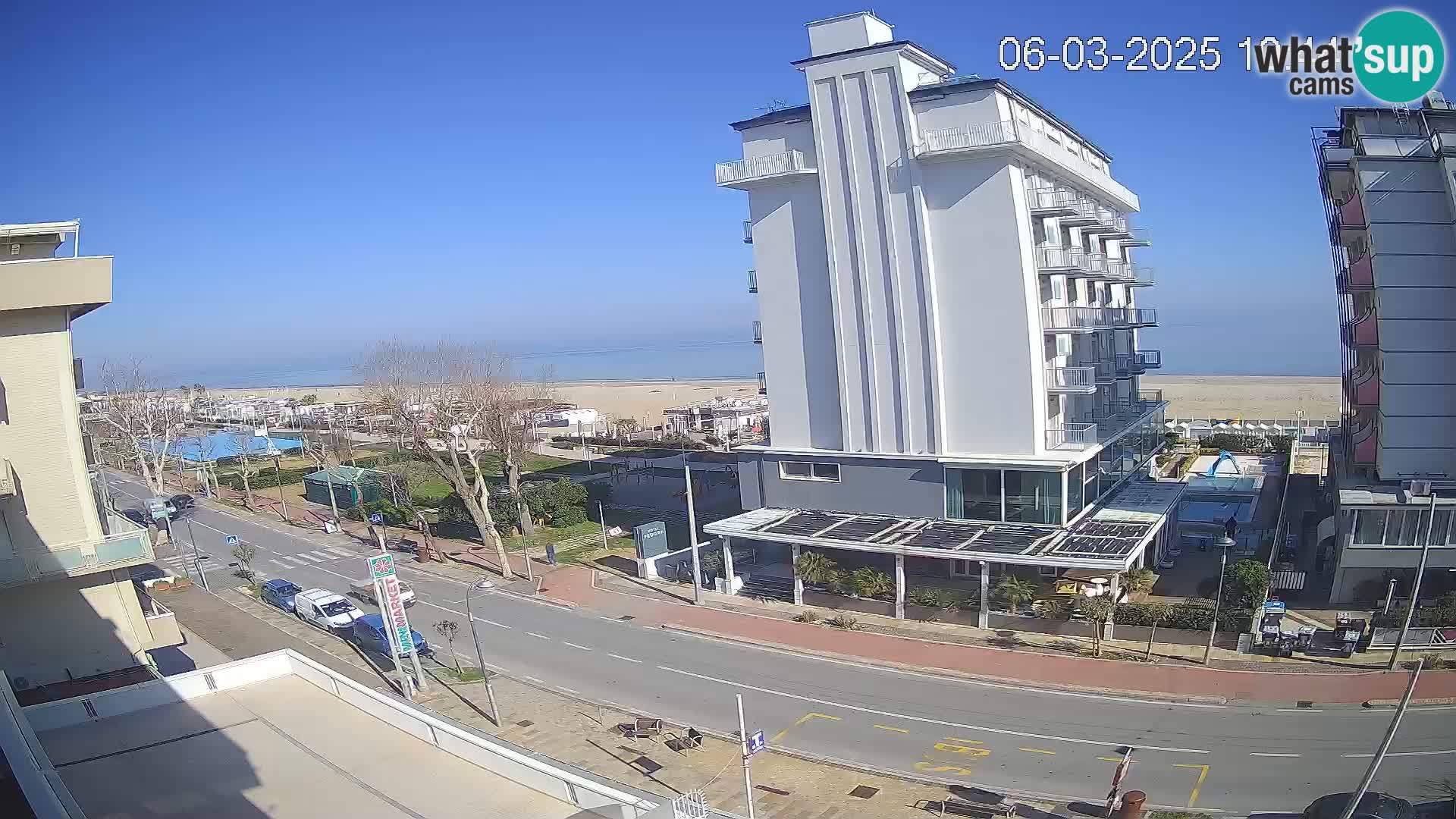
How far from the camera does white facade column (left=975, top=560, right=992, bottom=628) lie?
27.3 metres

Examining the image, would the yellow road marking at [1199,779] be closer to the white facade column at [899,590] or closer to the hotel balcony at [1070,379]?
the white facade column at [899,590]

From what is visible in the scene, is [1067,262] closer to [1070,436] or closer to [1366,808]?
[1070,436]

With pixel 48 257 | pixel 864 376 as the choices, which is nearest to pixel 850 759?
pixel 864 376

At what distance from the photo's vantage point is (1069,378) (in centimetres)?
3144

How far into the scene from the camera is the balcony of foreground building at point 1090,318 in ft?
103

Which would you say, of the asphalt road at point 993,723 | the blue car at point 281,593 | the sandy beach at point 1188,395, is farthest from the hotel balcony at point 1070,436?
the sandy beach at point 1188,395

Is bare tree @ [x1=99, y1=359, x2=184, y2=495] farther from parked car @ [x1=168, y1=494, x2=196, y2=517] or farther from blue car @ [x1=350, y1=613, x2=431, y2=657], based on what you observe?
blue car @ [x1=350, y1=613, x2=431, y2=657]

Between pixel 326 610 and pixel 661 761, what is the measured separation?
724 inches

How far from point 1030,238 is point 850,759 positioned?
718 inches

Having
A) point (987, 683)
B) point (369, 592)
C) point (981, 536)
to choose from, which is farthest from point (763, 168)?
point (369, 592)

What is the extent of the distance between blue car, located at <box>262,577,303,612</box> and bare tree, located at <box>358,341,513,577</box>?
7.88 metres

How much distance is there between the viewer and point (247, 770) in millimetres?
12570

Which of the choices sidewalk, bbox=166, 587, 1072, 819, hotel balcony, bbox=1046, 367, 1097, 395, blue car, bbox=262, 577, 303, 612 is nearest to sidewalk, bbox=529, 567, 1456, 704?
sidewalk, bbox=166, 587, 1072, 819

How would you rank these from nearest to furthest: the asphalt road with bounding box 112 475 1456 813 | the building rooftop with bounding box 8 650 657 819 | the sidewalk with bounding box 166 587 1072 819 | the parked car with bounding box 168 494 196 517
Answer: the building rooftop with bounding box 8 650 657 819 → the sidewalk with bounding box 166 587 1072 819 → the asphalt road with bounding box 112 475 1456 813 → the parked car with bounding box 168 494 196 517
